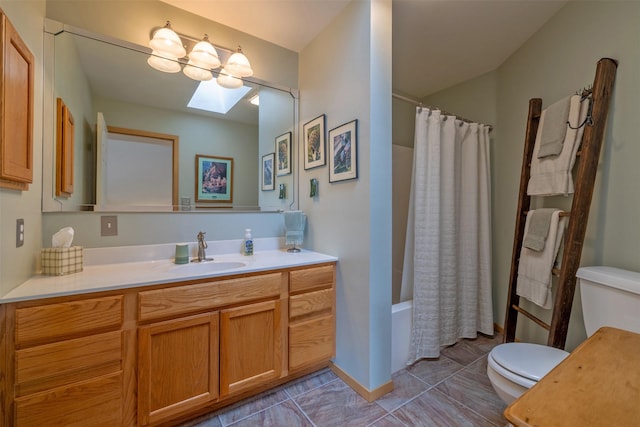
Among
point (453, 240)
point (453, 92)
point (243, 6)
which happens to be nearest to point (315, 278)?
point (453, 240)

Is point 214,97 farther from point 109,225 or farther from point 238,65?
point 109,225

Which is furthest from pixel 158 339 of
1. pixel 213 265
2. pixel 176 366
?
pixel 213 265

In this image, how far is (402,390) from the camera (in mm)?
1714

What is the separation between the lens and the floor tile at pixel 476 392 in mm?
1516

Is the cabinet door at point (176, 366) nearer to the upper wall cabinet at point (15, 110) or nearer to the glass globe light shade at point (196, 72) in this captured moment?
the upper wall cabinet at point (15, 110)

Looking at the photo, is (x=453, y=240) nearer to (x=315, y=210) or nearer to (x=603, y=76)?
(x=315, y=210)

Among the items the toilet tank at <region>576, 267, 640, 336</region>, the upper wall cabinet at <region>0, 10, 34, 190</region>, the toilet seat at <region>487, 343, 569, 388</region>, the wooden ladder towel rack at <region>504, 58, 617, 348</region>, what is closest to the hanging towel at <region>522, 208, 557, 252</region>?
the wooden ladder towel rack at <region>504, 58, 617, 348</region>

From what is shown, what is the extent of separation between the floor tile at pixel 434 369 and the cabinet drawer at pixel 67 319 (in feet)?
5.99

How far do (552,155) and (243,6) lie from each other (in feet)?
7.32

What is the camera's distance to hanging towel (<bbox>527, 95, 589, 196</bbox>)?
1.59 metres

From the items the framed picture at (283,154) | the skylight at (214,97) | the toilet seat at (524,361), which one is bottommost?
the toilet seat at (524,361)

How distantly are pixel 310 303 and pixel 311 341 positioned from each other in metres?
0.25

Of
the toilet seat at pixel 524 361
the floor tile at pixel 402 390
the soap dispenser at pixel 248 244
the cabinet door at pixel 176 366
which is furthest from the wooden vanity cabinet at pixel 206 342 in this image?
the toilet seat at pixel 524 361

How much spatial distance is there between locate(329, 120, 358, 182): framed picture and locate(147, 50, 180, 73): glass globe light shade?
1.13 m
